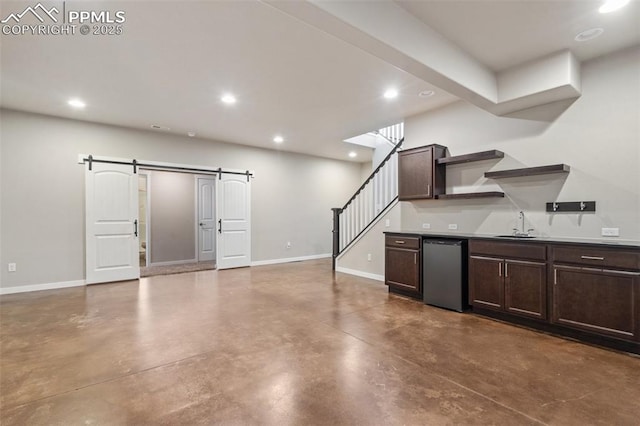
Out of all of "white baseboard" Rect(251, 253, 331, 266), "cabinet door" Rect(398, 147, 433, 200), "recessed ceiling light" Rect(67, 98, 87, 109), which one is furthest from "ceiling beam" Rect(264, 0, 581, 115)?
"white baseboard" Rect(251, 253, 331, 266)

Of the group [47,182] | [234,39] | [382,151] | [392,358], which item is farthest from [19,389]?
[382,151]

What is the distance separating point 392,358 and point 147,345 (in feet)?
7.60

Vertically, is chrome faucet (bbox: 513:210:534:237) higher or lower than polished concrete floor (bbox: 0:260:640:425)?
higher

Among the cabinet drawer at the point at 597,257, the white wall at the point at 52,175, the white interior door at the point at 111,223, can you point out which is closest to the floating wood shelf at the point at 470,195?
the cabinet drawer at the point at 597,257

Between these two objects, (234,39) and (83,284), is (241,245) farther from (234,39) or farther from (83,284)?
(234,39)

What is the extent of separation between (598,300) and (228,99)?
497 cm

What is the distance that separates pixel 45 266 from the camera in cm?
496

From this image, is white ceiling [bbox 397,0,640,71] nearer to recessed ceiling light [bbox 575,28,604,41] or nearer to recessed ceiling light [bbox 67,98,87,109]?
recessed ceiling light [bbox 575,28,604,41]

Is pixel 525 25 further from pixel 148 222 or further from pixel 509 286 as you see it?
pixel 148 222

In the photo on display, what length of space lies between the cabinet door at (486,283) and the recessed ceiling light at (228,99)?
394cm

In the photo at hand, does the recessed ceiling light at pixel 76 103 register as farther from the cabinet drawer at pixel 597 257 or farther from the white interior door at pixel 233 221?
the cabinet drawer at pixel 597 257

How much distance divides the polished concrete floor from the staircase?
7.76ft

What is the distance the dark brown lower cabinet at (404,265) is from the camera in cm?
427

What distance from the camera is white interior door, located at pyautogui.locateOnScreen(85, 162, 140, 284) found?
529 centimetres
